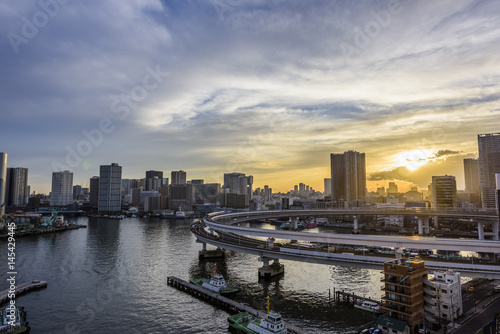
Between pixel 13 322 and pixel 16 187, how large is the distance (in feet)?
640

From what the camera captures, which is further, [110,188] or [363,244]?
[110,188]

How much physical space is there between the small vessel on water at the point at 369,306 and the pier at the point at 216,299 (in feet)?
21.3

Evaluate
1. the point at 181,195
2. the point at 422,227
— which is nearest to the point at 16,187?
the point at 181,195

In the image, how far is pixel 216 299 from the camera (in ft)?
84.6

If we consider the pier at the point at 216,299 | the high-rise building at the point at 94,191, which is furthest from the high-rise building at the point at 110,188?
the pier at the point at 216,299

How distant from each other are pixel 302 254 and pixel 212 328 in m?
12.4

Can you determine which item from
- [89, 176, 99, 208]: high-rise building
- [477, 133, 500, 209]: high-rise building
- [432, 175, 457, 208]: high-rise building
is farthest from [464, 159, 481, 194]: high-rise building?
[89, 176, 99, 208]: high-rise building

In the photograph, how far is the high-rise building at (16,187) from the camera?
168900mm

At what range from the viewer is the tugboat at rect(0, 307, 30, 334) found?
1973 centimetres

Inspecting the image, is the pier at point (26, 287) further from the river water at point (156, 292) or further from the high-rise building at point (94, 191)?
the high-rise building at point (94, 191)

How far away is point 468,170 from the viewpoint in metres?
180

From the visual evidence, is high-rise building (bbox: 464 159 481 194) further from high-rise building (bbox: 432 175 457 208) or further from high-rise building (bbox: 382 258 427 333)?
high-rise building (bbox: 382 258 427 333)

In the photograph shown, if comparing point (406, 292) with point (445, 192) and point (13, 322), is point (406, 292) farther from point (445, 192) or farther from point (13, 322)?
point (445, 192)

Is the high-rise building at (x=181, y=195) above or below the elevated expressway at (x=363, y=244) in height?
above
